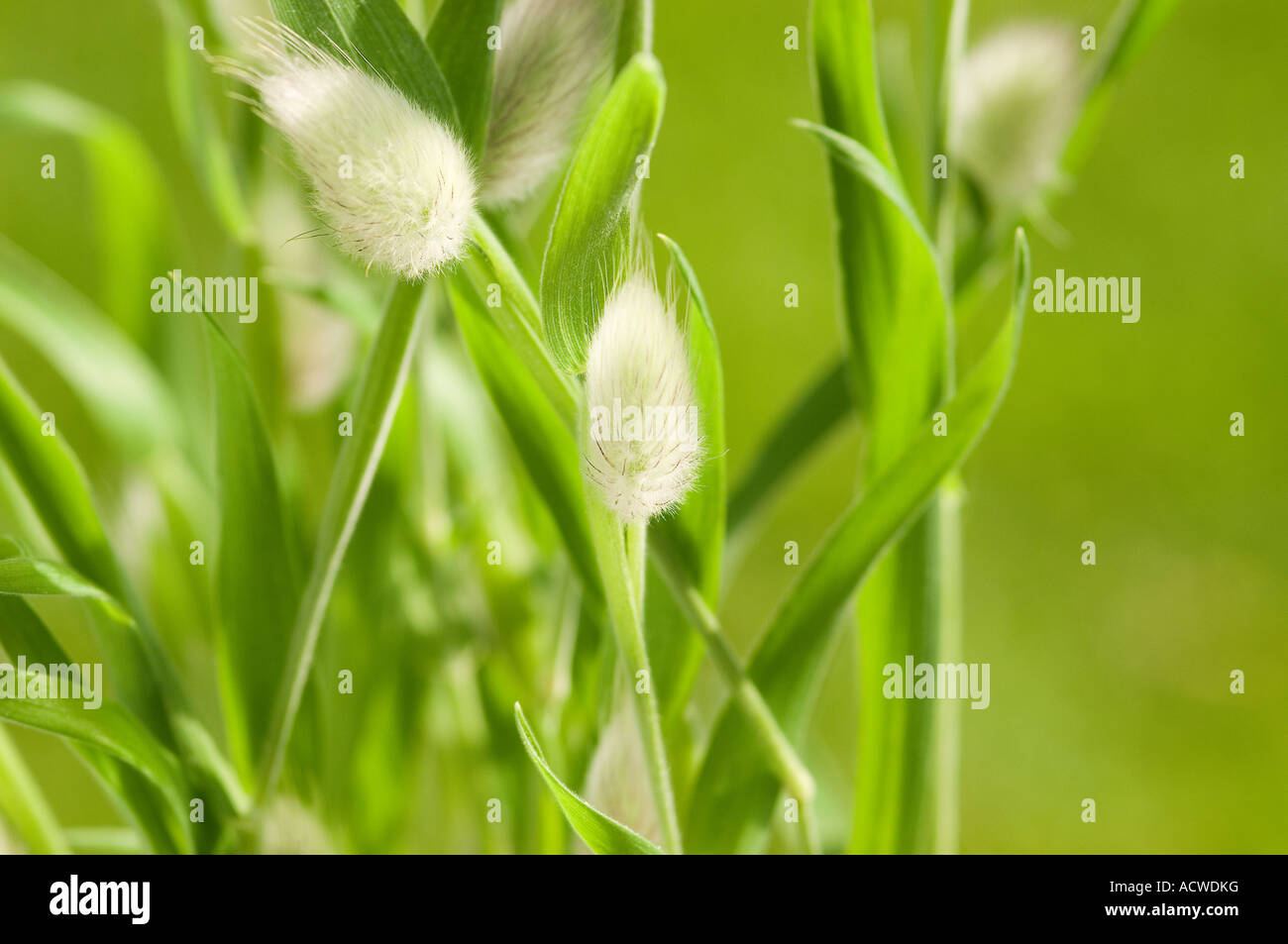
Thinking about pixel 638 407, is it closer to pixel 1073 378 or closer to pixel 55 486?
pixel 55 486

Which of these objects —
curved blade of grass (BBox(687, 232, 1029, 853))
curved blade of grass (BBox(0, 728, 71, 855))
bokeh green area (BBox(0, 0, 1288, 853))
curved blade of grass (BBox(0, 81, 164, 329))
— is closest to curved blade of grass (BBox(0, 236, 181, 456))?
curved blade of grass (BBox(0, 81, 164, 329))

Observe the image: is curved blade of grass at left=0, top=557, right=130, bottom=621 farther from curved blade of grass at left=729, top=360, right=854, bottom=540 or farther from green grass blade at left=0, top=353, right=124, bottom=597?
curved blade of grass at left=729, top=360, right=854, bottom=540

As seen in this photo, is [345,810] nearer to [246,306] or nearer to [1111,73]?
[246,306]

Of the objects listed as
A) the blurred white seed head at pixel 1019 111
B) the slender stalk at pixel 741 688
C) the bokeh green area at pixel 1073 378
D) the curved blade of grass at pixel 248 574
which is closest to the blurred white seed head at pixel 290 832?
the curved blade of grass at pixel 248 574

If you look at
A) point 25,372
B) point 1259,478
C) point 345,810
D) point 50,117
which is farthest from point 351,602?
point 1259,478

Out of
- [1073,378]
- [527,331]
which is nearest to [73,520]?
[527,331]

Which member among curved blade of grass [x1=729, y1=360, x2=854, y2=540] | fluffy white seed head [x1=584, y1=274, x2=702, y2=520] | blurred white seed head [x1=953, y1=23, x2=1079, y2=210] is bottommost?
fluffy white seed head [x1=584, y1=274, x2=702, y2=520]

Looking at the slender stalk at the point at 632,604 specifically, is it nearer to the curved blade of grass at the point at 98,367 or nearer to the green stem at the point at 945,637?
the green stem at the point at 945,637
